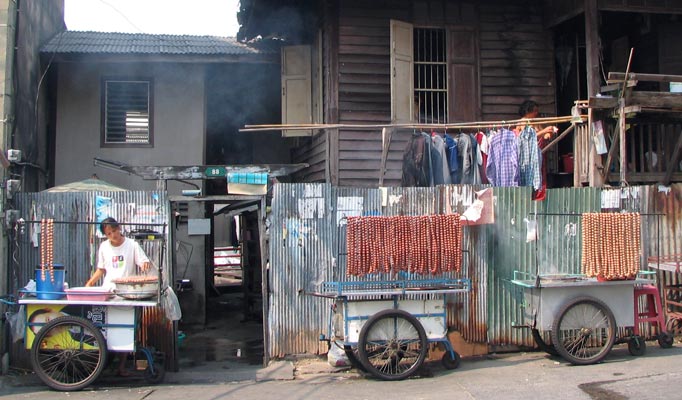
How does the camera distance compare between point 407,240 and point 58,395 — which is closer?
point 58,395

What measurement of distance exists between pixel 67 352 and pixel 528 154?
7.13 m

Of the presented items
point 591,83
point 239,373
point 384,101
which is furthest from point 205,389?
point 591,83

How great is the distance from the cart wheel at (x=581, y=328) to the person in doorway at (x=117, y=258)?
5.64 m

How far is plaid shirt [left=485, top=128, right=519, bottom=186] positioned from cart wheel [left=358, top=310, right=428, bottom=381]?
3.00 metres

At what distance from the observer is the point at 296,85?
12414 millimetres

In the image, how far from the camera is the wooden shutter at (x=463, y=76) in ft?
37.6

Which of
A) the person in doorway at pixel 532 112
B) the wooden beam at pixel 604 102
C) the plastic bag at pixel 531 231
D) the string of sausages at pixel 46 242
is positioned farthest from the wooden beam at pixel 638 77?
the string of sausages at pixel 46 242

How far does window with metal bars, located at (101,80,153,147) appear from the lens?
42.0 ft

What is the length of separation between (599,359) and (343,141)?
568 centimetres

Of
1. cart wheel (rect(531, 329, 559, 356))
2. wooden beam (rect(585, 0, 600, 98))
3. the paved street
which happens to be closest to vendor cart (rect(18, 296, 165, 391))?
the paved street

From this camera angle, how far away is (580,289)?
312 inches

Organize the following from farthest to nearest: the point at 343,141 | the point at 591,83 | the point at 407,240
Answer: the point at 343,141 → the point at 591,83 → the point at 407,240

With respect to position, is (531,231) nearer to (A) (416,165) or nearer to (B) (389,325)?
(A) (416,165)

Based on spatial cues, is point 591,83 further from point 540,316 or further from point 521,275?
point 540,316
